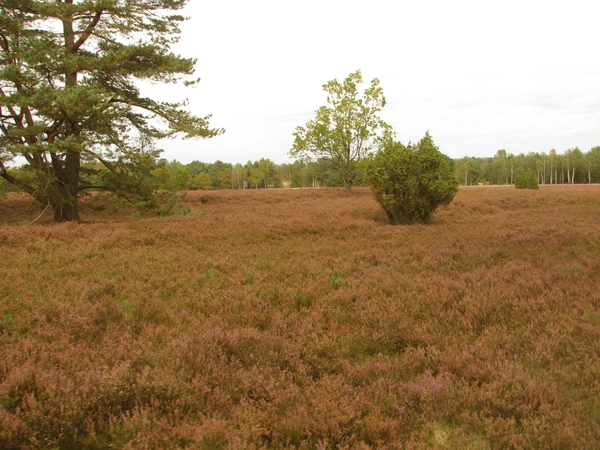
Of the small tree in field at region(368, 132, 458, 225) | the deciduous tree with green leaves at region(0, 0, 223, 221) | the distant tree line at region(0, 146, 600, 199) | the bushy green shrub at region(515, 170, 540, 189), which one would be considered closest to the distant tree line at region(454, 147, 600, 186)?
the distant tree line at region(0, 146, 600, 199)

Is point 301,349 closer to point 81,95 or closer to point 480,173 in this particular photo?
point 81,95

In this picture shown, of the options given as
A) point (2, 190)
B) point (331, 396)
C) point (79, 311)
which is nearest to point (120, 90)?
point (2, 190)

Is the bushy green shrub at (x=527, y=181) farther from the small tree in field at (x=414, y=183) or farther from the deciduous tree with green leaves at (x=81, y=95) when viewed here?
the deciduous tree with green leaves at (x=81, y=95)

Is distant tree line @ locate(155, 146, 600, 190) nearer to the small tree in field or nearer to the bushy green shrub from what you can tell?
the bushy green shrub

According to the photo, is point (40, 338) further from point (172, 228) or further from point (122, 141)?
point (122, 141)

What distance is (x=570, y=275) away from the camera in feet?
20.9

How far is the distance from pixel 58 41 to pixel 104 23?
71.1 inches

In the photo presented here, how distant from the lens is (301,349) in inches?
164

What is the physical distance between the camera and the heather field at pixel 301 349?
273 centimetres

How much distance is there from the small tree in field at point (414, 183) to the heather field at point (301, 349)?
6199 mm

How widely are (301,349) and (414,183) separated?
11929mm

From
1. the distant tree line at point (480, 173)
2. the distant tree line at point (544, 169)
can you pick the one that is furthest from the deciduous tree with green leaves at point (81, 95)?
the distant tree line at point (544, 169)

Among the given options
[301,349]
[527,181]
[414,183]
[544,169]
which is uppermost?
[544,169]

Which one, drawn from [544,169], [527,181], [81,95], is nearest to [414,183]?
[81,95]
